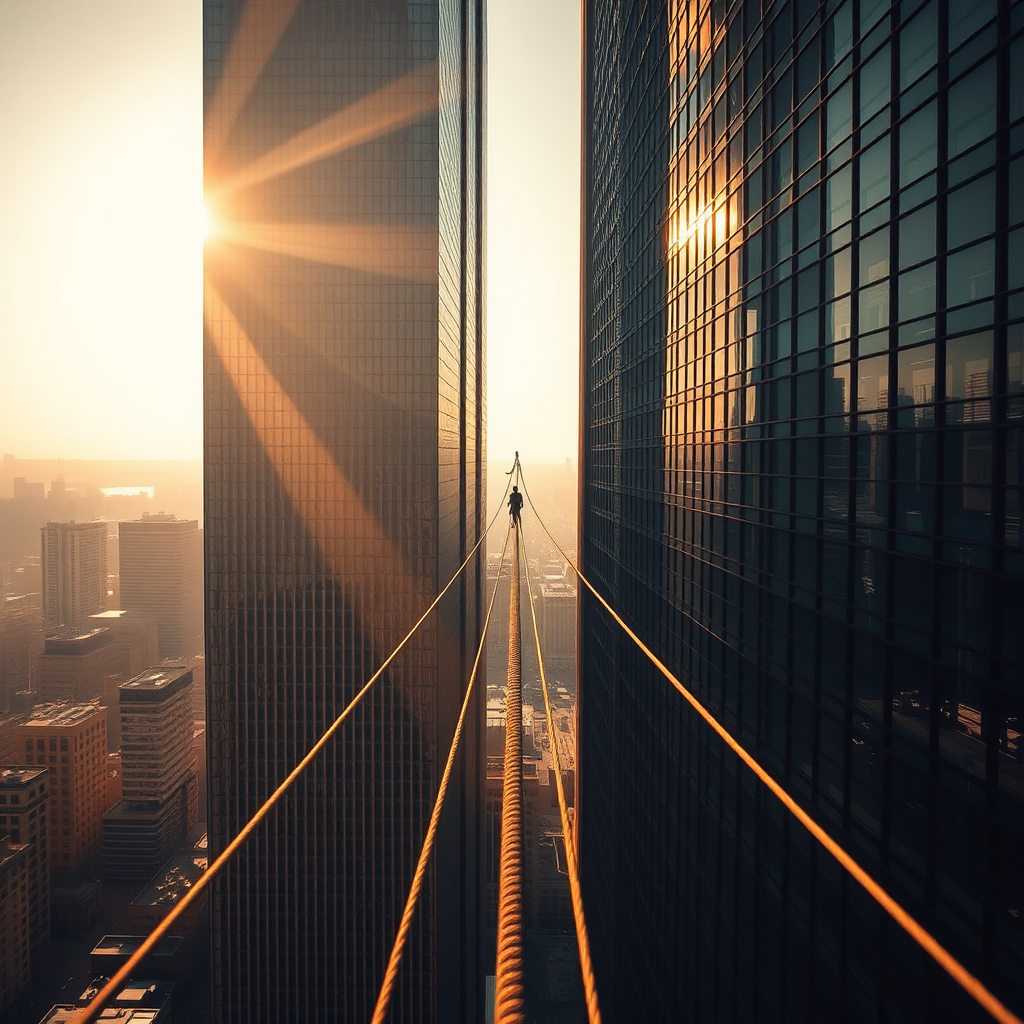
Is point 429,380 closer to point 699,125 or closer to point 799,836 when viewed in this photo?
point 699,125

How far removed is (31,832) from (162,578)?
12210cm

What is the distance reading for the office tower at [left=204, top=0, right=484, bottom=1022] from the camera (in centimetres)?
5375

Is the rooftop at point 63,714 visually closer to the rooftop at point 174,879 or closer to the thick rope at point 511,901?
the rooftop at point 174,879

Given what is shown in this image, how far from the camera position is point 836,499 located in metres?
13.0

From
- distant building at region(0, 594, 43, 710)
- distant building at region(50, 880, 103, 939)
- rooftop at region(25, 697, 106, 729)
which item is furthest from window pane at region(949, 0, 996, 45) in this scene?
distant building at region(0, 594, 43, 710)

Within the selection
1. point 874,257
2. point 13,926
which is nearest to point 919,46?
point 874,257

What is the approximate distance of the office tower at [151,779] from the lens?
82.8 meters

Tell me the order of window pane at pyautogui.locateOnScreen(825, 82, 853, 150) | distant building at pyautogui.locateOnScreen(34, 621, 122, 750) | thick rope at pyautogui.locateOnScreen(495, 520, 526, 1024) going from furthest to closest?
distant building at pyautogui.locateOnScreen(34, 621, 122, 750) < window pane at pyautogui.locateOnScreen(825, 82, 853, 150) < thick rope at pyautogui.locateOnScreen(495, 520, 526, 1024)

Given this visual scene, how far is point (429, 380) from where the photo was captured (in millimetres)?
56125

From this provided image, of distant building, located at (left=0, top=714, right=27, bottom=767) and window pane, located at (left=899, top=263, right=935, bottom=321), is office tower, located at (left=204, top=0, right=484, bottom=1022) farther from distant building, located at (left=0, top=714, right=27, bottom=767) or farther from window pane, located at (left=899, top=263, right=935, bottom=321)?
distant building, located at (left=0, top=714, right=27, bottom=767)

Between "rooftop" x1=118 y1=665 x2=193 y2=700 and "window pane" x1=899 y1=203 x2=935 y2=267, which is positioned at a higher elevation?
"window pane" x1=899 y1=203 x2=935 y2=267

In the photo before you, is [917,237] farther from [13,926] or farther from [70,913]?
[70,913]

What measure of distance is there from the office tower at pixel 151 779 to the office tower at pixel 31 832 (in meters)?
12.6

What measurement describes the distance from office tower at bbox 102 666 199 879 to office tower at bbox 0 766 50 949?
12.6 meters
